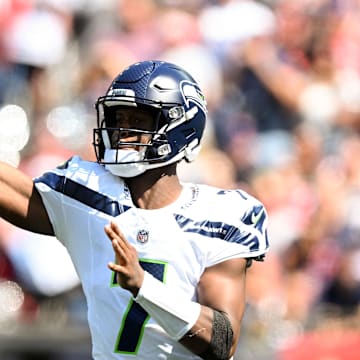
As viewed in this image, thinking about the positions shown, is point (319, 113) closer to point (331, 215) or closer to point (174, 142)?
point (331, 215)

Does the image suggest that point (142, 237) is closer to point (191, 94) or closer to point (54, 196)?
point (54, 196)

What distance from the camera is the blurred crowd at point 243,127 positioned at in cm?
574

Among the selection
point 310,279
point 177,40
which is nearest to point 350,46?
point 177,40

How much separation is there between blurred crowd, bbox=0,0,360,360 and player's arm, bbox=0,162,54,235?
2.19 meters

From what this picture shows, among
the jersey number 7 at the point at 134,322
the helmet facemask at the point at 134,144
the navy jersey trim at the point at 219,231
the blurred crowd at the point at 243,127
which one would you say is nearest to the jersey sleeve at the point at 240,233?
the navy jersey trim at the point at 219,231

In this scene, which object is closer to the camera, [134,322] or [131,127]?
[134,322]

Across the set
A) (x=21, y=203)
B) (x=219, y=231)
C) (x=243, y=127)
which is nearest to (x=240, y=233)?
(x=219, y=231)

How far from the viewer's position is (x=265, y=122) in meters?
7.13

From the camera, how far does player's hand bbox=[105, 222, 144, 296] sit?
9.49 feet

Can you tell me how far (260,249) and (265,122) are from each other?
12.7 feet

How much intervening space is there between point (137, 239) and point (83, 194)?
0.26 metres

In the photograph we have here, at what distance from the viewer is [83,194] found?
3371mm

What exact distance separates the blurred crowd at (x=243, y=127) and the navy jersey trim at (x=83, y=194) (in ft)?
7.40

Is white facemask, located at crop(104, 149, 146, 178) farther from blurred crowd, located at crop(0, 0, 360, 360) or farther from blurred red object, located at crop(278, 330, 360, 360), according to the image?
blurred red object, located at crop(278, 330, 360, 360)
